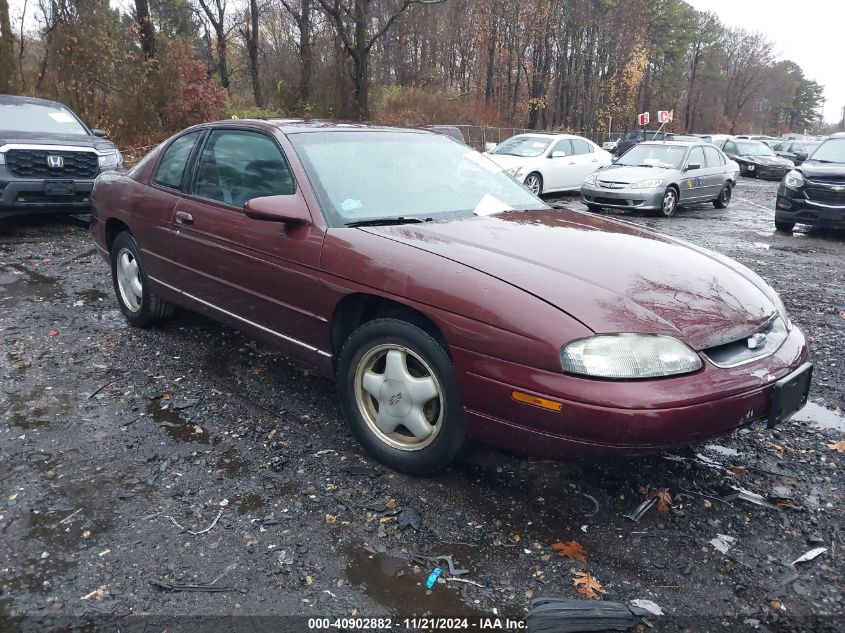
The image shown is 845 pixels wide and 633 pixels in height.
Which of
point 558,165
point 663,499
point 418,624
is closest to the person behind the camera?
point 418,624

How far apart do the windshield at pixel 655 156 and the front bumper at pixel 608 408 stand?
11580 mm

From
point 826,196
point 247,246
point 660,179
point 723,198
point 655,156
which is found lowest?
point 723,198

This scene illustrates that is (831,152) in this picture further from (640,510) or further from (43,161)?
(43,161)

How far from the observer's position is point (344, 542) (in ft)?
8.63

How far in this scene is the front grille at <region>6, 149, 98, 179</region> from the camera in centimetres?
855

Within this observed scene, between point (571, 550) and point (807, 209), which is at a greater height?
point (807, 209)

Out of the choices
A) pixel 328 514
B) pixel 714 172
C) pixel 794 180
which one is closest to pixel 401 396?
pixel 328 514

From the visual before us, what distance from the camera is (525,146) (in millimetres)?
15281

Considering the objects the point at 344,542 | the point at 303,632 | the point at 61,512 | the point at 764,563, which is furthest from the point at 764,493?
the point at 61,512

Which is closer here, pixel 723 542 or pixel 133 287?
pixel 723 542

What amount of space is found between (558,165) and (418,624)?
14002mm

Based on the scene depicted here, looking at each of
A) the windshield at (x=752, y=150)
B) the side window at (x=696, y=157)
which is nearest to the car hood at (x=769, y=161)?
the windshield at (x=752, y=150)

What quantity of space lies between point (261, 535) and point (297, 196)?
1.67 m

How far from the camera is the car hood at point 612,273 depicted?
8.57 feet
